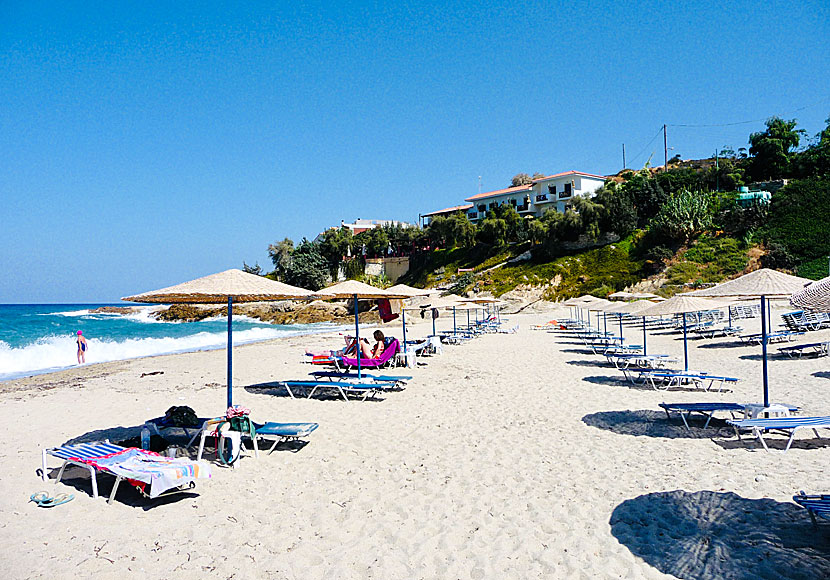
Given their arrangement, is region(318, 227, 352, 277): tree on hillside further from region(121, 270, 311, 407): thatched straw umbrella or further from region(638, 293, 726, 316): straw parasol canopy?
region(121, 270, 311, 407): thatched straw umbrella

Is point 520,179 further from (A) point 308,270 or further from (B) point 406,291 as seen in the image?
(B) point 406,291

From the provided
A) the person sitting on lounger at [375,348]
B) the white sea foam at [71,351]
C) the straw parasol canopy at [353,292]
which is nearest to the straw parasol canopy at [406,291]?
the straw parasol canopy at [353,292]

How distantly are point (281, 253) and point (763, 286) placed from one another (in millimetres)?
67709

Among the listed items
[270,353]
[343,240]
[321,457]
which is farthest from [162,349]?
[343,240]

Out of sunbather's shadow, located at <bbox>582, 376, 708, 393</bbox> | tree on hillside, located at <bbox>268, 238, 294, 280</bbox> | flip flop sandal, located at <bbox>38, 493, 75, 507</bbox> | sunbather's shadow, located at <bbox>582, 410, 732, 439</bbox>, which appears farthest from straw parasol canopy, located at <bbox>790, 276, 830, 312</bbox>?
tree on hillside, located at <bbox>268, 238, 294, 280</bbox>

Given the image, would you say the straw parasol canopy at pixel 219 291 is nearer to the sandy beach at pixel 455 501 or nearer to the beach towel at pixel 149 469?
the beach towel at pixel 149 469

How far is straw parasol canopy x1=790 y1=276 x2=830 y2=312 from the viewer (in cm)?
413

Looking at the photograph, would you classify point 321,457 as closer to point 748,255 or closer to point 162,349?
point 162,349

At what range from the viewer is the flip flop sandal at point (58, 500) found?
5.24 meters

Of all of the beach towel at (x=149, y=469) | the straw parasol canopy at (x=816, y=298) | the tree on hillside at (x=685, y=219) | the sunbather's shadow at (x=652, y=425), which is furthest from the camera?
the tree on hillside at (x=685, y=219)

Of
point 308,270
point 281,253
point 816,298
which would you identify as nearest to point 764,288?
point 816,298

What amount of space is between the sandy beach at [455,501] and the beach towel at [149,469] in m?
0.22

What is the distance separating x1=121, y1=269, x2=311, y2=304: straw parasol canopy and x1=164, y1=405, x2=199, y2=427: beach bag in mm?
1580

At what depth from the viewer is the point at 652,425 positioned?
7.78 metres
